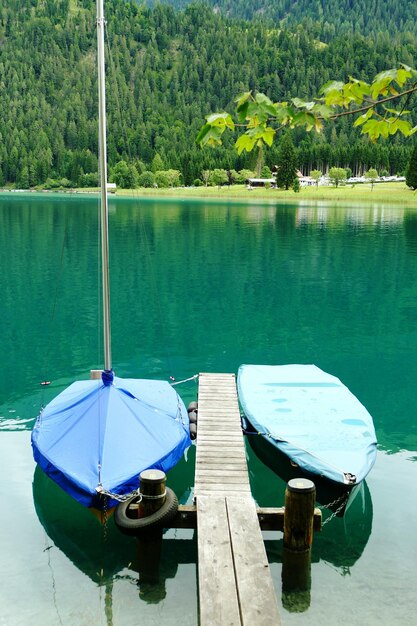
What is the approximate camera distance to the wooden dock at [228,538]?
28.2 feet

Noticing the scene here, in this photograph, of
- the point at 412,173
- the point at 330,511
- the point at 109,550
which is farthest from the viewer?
the point at 412,173

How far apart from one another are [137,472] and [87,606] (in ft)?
8.52

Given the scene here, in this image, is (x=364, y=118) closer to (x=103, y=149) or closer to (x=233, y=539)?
(x=233, y=539)

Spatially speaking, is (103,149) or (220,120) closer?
(220,120)

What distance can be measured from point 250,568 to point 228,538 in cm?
94

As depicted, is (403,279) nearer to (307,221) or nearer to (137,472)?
(137,472)

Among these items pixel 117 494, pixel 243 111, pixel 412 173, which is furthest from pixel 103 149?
pixel 412 173

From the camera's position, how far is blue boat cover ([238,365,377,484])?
12.7 metres

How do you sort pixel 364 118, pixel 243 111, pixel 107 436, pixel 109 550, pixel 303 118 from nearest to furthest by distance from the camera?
pixel 243 111, pixel 303 118, pixel 364 118, pixel 109 550, pixel 107 436

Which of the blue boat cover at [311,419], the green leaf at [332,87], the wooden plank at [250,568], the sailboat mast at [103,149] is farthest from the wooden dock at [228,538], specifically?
the green leaf at [332,87]

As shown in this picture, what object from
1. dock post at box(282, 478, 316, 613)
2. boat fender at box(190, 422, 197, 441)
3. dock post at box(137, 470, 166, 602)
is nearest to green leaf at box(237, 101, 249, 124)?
dock post at box(282, 478, 316, 613)

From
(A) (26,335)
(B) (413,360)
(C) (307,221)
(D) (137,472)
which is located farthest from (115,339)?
(C) (307,221)

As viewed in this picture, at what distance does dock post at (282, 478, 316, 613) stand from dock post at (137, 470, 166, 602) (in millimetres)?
2314

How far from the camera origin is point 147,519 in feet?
36.7
